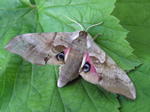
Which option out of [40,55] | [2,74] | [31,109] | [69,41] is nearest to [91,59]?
[69,41]

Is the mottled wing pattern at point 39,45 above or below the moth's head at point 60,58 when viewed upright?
above

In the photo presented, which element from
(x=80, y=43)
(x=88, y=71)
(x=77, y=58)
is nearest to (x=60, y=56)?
(x=77, y=58)

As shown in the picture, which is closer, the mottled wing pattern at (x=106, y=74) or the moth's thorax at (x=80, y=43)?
the mottled wing pattern at (x=106, y=74)

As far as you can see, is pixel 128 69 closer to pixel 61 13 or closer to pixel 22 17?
pixel 61 13

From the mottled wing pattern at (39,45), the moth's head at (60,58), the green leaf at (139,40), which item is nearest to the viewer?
the mottled wing pattern at (39,45)

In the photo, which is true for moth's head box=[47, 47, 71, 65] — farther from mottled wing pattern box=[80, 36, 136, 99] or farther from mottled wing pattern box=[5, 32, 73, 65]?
mottled wing pattern box=[80, 36, 136, 99]

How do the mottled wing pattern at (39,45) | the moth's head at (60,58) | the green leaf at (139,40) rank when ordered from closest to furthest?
1. the mottled wing pattern at (39,45)
2. the moth's head at (60,58)
3. the green leaf at (139,40)

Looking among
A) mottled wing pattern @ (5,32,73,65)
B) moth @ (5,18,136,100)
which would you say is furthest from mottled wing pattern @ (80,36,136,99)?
mottled wing pattern @ (5,32,73,65)

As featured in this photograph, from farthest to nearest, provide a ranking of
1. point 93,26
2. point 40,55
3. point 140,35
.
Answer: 1. point 140,35
2. point 93,26
3. point 40,55

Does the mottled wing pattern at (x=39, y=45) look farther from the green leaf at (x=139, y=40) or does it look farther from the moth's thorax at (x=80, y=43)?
the green leaf at (x=139, y=40)

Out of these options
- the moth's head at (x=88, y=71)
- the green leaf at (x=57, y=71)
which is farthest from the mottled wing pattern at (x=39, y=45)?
the moth's head at (x=88, y=71)
